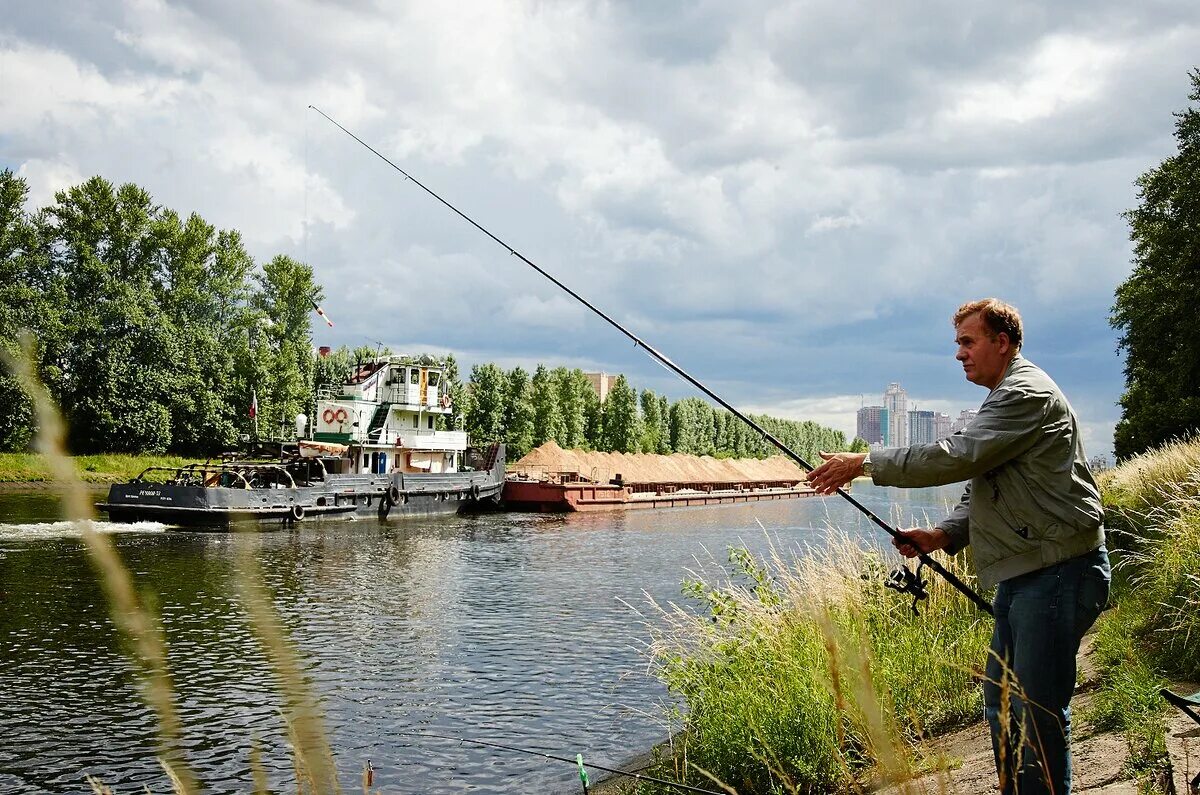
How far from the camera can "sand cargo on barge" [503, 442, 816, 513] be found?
44.2 meters

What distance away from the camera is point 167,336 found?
160ft

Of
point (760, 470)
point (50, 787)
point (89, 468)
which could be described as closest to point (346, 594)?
point (50, 787)

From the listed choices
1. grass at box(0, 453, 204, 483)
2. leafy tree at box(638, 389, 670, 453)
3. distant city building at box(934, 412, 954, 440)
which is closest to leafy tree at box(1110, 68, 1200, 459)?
distant city building at box(934, 412, 954, 440)

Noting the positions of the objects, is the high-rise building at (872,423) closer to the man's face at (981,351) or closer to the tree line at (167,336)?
the tree line at (167,336)

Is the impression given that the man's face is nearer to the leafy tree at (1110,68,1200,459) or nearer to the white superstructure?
the leafy tree at (1110,68,1200,459)

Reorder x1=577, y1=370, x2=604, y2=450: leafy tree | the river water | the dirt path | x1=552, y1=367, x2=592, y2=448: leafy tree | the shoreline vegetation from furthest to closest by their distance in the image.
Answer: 1. x1=577, y1=370, x2=604, y2=450: leafy tree
2. x1=552, y1=367, x2=592, y2=448: leafy tree
3. the river water
4. the shoreline vegetation
5. the dirt path

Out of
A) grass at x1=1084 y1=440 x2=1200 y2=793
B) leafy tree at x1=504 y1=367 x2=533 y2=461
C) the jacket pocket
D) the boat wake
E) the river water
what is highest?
leafy tree at x1=504 y1=367 x2=533 y2=461

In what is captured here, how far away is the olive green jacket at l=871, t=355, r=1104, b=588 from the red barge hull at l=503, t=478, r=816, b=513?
130ft

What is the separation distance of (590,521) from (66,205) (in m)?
32.8

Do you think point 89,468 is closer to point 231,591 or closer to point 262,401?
point 262,401

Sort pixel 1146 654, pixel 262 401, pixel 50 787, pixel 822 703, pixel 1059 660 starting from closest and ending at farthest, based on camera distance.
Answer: pixel 1059 660 < pixel 822 703 < pixel 1146 654 < pixel 50 787 < pixel 262 401

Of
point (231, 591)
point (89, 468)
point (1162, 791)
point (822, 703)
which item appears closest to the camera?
point (1162, 791)

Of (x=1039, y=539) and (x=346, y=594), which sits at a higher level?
(x=1039, y=539)

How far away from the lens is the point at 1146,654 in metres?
6.51
